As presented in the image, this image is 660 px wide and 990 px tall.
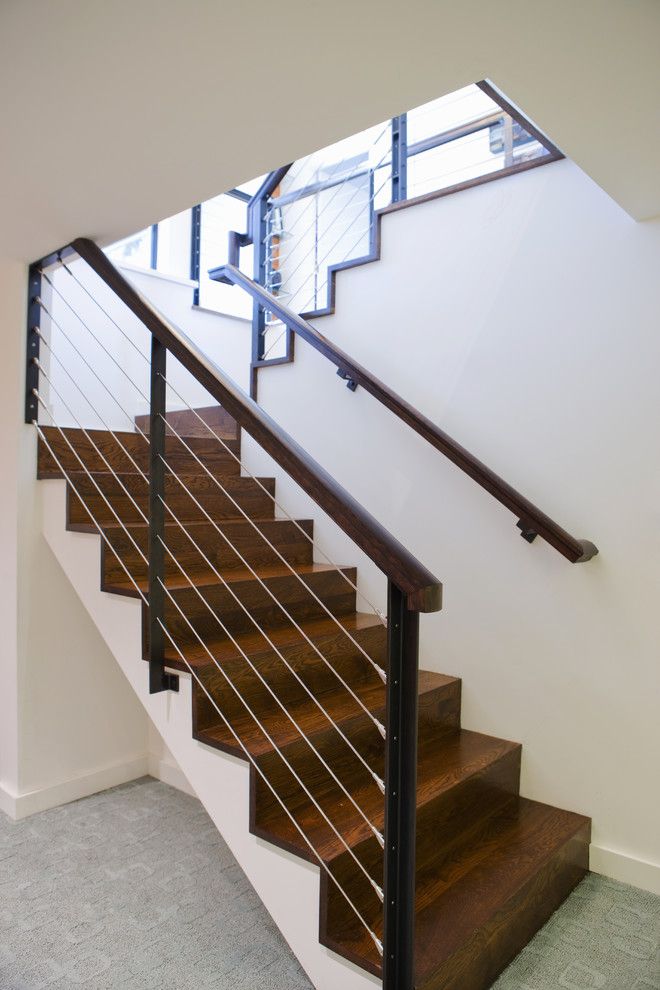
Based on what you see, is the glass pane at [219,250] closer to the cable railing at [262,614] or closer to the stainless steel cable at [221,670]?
the cable railing at [262,614]

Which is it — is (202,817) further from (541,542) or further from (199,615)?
(541,542)

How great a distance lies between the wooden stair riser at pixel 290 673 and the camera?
184 centimetres

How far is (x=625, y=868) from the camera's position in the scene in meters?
2.04

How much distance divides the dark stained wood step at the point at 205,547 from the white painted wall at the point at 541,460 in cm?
34

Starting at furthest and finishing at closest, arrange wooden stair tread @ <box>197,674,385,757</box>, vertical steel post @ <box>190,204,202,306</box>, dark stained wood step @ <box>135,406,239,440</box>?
vertical steel post @ <box>190,204,202,306</box>
dark stained wood step @ <box>135,406,239,440</box>
wooden stair tread @ <box>197,674,385,757</box>

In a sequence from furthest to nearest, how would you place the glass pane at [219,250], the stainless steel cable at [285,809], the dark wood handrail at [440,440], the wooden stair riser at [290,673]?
1. the glass pane at [219,250]
2. the dark wood handrail at [440,440]
3. the wooden stair riser at [290,673]
4. the stainless steel cable at [285,809]

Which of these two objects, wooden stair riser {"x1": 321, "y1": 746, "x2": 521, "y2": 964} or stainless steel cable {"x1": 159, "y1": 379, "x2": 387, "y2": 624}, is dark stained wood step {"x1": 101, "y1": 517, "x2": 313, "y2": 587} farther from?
wooden stair riser {"x1": 321, "y1": 746, "x2": 521, "y2": 964}

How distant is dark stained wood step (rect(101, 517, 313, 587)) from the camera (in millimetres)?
2195

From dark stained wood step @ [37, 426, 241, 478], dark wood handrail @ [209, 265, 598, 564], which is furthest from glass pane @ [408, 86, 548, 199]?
dark stained wood step @ [37, 426, 241, 478]

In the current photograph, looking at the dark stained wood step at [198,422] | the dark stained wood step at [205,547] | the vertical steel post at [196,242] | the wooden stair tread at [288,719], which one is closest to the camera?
the wooden stair tread at [288,719]

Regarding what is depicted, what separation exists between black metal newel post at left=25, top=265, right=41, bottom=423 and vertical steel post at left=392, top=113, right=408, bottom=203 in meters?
1.45

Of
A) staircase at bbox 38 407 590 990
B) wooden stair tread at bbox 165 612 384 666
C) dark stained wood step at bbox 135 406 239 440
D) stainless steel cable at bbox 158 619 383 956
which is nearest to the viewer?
stainless steel cable at bbox 158 619 383 956

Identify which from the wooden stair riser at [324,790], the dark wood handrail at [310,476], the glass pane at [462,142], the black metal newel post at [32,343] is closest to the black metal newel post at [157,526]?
the dark wood handrail at [310,476]

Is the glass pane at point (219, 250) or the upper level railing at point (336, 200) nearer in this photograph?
the upper level railing at point (336, 200)
